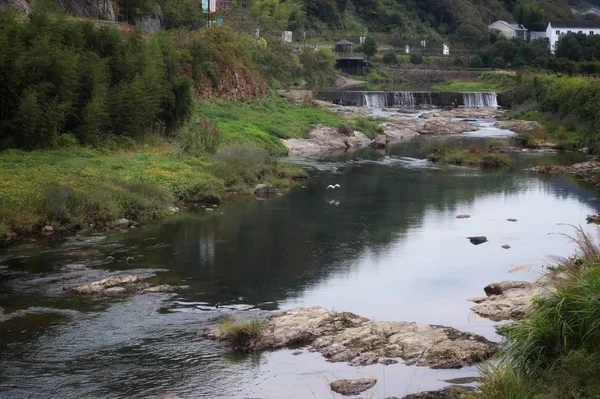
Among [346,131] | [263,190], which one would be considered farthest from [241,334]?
[346,131]

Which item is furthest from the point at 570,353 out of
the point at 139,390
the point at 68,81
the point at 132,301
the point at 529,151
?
the point at 529,151

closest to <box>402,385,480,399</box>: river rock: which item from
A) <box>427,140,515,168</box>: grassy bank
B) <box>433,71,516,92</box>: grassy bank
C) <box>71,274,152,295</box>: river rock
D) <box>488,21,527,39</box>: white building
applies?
<box>71,274,152,295</box>: river rock

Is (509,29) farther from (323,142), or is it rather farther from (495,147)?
(495,147)

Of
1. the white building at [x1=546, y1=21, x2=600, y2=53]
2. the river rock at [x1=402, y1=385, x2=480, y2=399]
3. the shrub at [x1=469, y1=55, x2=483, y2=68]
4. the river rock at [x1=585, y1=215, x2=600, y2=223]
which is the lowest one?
the river rock at [x1=402, y1=385, x2=480, y2=399]

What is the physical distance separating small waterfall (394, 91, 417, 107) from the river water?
3993 cm

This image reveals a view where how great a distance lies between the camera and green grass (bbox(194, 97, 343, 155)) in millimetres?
45375

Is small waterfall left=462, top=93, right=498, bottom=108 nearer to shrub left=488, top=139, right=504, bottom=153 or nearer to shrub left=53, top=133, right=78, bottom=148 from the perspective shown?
shrub left=488, top=139, right=504, bottom=153

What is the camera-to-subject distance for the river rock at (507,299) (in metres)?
18.3

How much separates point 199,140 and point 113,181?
943 centimetres

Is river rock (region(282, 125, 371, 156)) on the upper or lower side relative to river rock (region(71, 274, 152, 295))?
upper

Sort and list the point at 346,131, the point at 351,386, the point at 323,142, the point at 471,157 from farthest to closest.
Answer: the point at 346,131 < the point at 323,142 < the point at 471,157 < the point at 351,386

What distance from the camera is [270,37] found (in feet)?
274

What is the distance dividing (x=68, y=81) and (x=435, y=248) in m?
16.5

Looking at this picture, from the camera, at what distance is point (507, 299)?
63.3ft
